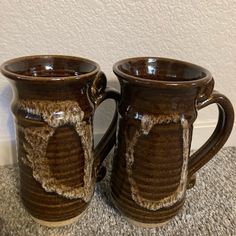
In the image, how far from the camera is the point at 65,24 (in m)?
0.57

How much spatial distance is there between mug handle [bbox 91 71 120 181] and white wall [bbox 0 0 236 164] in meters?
0.12

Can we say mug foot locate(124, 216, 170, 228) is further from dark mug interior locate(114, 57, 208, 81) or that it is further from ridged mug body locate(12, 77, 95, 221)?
dark mug interior locate(114, 57, 208, 81)

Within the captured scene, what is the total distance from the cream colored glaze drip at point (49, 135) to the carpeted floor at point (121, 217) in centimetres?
7

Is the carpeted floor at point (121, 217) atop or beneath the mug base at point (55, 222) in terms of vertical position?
beneath

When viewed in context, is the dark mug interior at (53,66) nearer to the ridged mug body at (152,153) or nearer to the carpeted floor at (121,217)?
the ridged mug body at (152,153)

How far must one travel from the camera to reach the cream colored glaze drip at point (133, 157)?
44 centimetres

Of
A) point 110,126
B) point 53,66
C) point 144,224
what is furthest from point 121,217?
point 53,66

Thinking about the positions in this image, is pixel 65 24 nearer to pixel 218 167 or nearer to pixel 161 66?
pixel 161 66

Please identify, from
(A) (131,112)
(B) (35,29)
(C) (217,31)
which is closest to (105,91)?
(A) (131,112)

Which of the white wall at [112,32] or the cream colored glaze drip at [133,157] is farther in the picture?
the white wall at [112,32]

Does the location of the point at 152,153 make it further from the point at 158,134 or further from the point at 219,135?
the point at 219,135

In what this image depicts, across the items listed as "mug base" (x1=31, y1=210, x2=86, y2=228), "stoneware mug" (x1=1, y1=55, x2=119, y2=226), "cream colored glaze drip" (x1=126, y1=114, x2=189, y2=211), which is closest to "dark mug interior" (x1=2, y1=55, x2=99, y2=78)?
"stoneware mug" (x1=1, y1=55, x2=119, y2=226)

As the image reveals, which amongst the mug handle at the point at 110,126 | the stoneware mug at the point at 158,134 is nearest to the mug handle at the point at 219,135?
the stoneware mug at the point at 158,134

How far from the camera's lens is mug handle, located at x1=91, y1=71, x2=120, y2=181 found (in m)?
0.49
